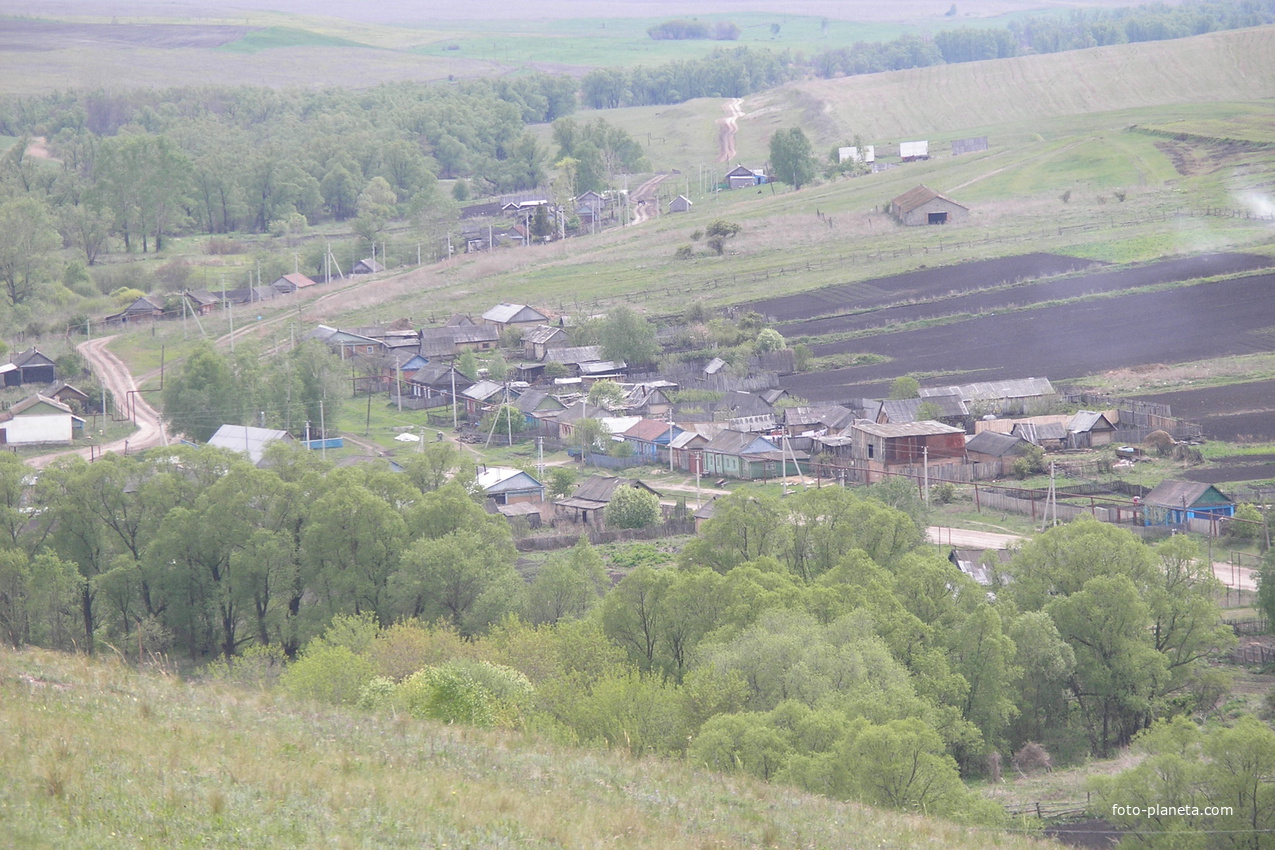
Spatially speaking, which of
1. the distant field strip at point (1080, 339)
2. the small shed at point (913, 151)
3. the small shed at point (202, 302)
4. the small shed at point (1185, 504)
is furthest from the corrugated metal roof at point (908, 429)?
the small shed at point (913, 151)

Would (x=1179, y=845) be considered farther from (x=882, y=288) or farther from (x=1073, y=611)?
(x=882, y=288)

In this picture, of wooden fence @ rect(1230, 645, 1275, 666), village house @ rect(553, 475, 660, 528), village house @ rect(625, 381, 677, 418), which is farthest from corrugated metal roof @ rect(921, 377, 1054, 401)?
wooden fence @ rect(1230, 645, 1275, 666)

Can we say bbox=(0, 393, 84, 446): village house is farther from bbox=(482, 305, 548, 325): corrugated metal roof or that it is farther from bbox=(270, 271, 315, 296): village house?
bbox=(270, 271, 315, 296): village house

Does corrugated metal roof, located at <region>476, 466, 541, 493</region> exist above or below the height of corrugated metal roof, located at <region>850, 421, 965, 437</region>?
below

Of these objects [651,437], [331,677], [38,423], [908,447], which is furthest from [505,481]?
[38,423]

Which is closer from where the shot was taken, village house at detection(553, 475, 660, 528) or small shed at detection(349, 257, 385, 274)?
village house at detection(553, 475, 660, 528)

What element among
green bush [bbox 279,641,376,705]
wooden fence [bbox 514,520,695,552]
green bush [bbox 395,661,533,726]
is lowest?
wooden fence [bbox 514,520,695,552]

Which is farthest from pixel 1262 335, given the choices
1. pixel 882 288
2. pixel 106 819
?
pixel 106 819
